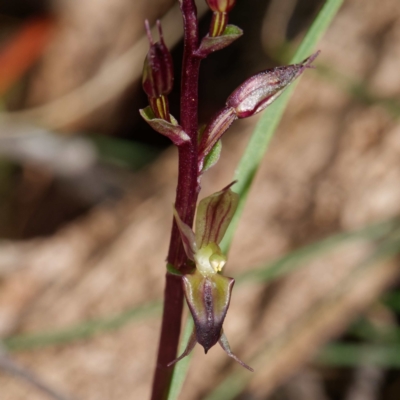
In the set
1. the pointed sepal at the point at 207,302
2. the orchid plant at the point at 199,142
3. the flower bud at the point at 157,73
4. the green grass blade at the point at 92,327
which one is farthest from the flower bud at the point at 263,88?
the green grass blade at the point at 92,327

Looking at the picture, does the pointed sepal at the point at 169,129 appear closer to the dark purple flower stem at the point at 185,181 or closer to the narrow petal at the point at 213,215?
the dark purple flower stem at the point at 185,181

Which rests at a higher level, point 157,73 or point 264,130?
point 157,73

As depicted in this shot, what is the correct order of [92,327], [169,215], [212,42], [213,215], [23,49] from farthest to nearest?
1. [23,49]
2. [169,215]
3. [92,327]
4. [213,215]
5. [212,42]

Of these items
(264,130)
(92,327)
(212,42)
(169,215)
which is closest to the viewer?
(212,42)

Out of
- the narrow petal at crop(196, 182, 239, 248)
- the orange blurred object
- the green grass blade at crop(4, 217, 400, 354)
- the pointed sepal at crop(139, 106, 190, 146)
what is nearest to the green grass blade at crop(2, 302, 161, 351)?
the green grass blade at crop(4, 217, 400, 354)

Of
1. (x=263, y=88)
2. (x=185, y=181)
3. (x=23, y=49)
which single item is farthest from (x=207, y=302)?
(x=23, y=49)

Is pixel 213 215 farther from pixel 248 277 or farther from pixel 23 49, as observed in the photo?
pixel 23 49

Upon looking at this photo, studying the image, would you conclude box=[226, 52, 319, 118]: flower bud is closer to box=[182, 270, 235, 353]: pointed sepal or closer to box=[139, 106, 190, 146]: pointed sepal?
box=[139, 106, 190, 146]: pointed sepal

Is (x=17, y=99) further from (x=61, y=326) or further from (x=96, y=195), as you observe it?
(x=61, y=326)

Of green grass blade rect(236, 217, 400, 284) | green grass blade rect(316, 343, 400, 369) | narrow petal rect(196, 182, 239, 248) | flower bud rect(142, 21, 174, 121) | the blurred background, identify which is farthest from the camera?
green grass blade rect(316, 343, 400, 369)
